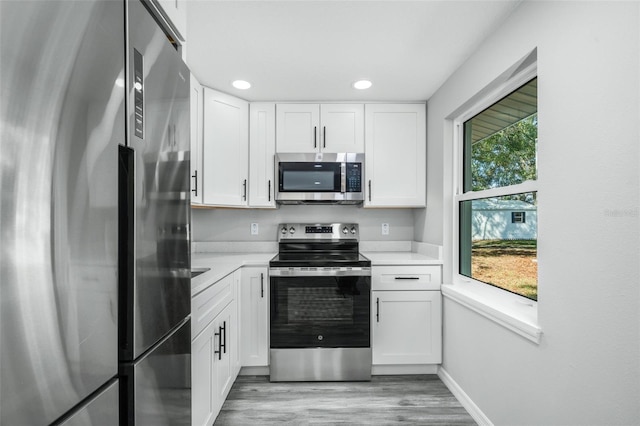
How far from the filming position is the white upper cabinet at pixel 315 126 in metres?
2.79

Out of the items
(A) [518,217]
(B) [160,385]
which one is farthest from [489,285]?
(B) [160,385]

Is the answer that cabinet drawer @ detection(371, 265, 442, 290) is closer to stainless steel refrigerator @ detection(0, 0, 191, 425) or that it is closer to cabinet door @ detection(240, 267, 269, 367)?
cabinet door @ detection(240, 267, 269, 367)

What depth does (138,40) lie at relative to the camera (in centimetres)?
83

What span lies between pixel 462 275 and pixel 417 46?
5.34 ft

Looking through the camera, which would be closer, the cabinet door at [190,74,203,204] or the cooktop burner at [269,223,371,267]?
the cabinet door at [190,74,203,204]

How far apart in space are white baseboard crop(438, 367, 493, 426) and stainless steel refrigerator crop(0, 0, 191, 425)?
1.72 m

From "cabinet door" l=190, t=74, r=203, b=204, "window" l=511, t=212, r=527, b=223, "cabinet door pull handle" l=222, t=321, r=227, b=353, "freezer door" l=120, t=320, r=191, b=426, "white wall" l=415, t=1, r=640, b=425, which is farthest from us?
"cabinet door" l=190, t=74, r=203, b=204

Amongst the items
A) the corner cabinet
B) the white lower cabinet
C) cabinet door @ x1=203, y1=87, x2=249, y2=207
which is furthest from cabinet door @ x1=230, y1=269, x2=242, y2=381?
the corner cabinet

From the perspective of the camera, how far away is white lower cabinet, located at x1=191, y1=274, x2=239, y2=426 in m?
1.46

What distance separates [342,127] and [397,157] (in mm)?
555

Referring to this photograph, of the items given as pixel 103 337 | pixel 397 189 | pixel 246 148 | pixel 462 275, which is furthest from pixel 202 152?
pixel 462 275

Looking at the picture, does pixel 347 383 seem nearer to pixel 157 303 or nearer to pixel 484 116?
pixel 157 303

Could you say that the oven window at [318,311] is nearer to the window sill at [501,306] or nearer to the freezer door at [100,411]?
the window sill at [501,306]

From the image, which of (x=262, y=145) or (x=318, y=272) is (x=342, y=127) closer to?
(x=262, y=145)
